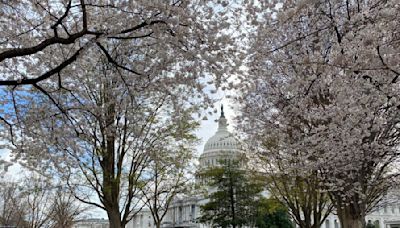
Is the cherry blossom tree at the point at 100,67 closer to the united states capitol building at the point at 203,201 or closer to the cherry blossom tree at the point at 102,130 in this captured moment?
the cherry blossom tree at the point at 102,130

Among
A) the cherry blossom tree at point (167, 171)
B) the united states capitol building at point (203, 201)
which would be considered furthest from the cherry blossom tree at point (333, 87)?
the united states capitol building at point (203, 201)

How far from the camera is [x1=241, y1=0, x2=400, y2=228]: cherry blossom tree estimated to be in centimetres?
676

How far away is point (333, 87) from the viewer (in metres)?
8.46

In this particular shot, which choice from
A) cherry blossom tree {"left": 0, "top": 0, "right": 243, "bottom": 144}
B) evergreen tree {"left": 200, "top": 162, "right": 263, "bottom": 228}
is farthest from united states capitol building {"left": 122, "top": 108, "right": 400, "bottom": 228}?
cherry blossom tree {"left": 0, "top": 0, "right": 243, "bottom": 144}

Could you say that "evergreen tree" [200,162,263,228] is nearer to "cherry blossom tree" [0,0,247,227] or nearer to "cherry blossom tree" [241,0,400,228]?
"cherry blossom tree" [241,0,400,228]

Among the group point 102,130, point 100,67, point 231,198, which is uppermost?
point 100,67

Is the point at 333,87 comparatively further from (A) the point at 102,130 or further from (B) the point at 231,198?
(B) the point at 231,198

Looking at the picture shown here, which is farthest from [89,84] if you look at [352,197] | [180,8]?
[352,197]

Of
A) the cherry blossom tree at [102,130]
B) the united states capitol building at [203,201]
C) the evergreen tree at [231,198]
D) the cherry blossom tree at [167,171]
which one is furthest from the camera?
the united states capitol building at [203,201]

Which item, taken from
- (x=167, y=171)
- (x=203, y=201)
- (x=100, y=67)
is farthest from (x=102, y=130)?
(x=203, y=201)

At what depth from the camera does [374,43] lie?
619 centimetres

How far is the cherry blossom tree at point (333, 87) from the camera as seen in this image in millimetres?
6762

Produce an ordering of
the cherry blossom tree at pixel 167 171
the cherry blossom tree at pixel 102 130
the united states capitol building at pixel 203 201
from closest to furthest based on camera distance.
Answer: the cherry blossom tree at pixel 102 130
the cherry blossom tree at pixel 167 171
the united states capitol building at pixel 203 201

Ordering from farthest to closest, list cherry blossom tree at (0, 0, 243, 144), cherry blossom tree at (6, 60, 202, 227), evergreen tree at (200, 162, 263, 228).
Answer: evergreen tree at (200, 162, 263, 228)
cherry blossom tree at (6, 60, 202, 227)
cherry blossom tree at (0, 0, 243, 144)
